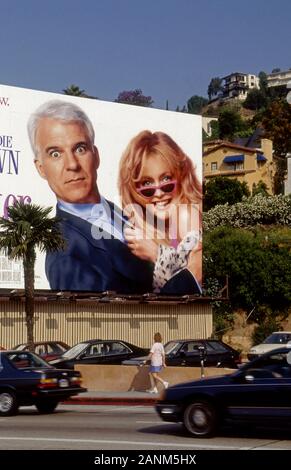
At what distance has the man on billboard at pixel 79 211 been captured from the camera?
4916 cm

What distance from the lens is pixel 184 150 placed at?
55812 millimetres

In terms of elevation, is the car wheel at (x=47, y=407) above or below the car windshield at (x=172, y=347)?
below

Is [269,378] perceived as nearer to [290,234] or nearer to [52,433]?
[52,433]

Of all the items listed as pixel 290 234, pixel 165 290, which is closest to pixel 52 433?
pixel 165 290

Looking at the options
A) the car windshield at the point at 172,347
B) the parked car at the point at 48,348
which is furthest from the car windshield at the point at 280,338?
the parked car at the point at 48,348

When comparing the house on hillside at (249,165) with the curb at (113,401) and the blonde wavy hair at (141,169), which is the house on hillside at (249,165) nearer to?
the blonde wavy hair at (141,169)

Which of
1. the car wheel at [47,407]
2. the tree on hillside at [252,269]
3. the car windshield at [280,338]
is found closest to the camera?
the car wheel at [47,407]

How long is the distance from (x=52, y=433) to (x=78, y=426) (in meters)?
1.45

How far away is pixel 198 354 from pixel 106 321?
59.6ft

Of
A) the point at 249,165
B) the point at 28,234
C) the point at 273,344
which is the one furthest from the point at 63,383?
the point at 249,165

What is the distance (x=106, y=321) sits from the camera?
2020 inches

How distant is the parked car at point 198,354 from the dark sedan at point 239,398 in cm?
1513

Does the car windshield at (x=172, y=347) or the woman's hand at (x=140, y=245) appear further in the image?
the woman's hand at (x=140, y=245)

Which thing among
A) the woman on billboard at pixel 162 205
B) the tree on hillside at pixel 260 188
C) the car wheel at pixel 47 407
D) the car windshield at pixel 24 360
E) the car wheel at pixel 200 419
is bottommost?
the car wheel at pixel 47 407
